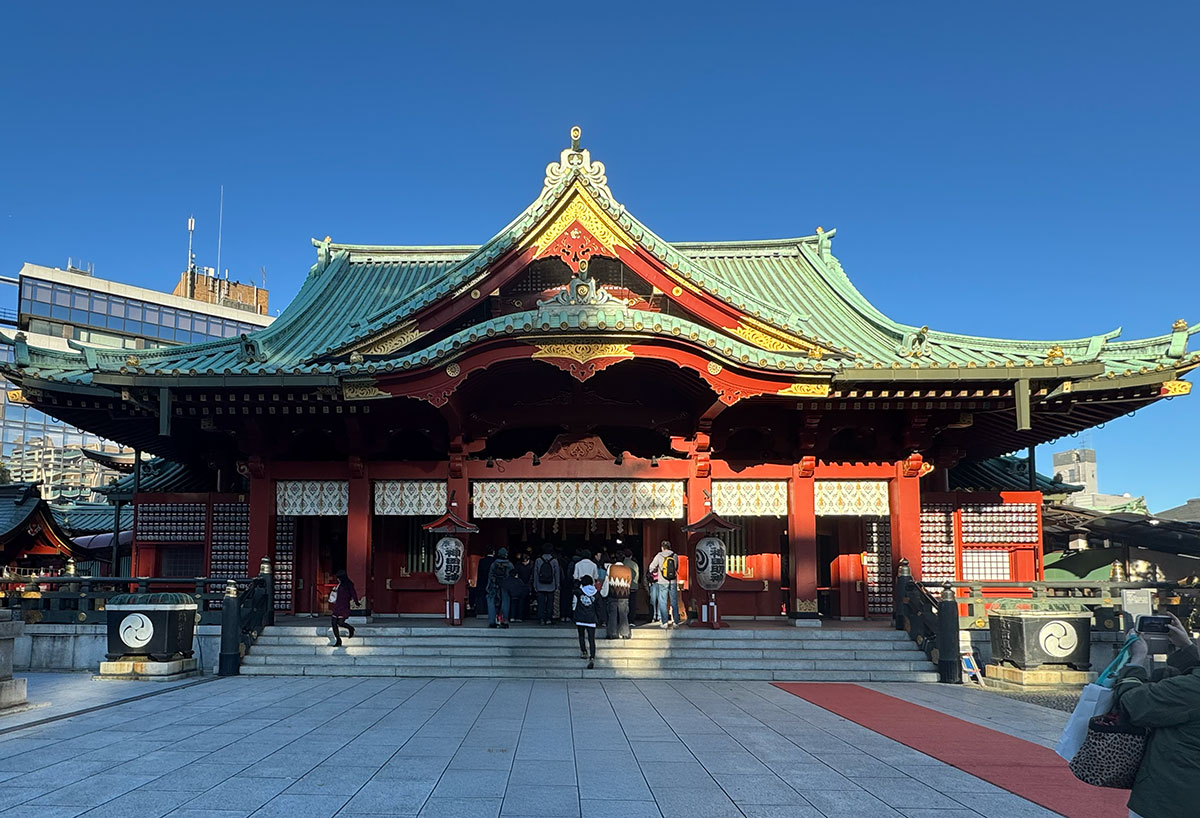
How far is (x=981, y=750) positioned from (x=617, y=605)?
7776 mm

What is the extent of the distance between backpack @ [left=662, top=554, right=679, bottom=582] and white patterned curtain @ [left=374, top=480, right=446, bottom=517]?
15.4 ft

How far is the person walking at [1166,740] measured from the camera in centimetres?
446

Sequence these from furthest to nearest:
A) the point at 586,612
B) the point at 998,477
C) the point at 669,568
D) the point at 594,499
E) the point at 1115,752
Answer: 1. the point at 998,477
2. the point at 594,499
3. the point at 669,568
4. the point at 586,612
5. the point at 1115,752

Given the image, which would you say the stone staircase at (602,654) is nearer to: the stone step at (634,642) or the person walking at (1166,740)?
the stone step at (634,642)

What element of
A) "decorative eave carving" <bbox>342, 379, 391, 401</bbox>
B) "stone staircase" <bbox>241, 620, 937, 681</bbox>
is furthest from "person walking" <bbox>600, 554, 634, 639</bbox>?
"decorative eave carving" <bbox>342, 379, 391, 401</bbox>

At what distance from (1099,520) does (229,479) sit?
24.8 m

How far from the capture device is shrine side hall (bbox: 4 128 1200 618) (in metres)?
16.3

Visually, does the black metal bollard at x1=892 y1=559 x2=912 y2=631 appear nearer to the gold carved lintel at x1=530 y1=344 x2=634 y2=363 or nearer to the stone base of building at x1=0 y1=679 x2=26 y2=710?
the gold carved lintel at x1=530 y1=344 x2=634 y2=363

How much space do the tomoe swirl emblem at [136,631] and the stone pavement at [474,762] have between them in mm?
2169

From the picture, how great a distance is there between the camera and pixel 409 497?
18.4 meters

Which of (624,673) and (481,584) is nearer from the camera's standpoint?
(624,673)

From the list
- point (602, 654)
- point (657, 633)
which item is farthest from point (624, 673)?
point (657, 633)

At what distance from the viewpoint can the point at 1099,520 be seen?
2689 cm

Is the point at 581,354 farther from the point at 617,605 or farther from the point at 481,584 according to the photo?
the point at 481,584
